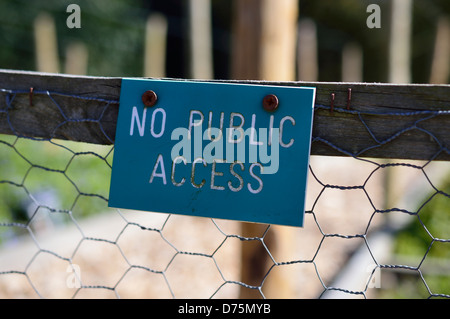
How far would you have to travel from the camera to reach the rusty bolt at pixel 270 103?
4.18ft

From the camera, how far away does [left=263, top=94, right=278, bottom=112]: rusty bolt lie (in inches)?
50.2

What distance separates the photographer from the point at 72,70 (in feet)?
27.9

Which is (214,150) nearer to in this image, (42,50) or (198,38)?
(198,38)

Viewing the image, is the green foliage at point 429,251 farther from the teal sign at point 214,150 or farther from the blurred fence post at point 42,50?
the blurred fence post at point 42,50

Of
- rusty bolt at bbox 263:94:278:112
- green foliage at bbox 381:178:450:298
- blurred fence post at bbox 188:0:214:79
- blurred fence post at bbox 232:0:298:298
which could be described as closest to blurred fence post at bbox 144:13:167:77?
blurred fence post at bbox 188:0:214:79

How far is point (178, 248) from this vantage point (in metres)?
4.43

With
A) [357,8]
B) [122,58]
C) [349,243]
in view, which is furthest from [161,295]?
[357,8]

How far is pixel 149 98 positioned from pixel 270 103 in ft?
1.14

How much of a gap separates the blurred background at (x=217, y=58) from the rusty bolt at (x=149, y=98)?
1.11 feet

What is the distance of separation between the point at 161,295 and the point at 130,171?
231cm

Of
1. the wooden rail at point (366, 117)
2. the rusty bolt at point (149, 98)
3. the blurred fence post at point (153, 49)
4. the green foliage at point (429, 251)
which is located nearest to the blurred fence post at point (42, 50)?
the blurred fence post at point (153, 49)

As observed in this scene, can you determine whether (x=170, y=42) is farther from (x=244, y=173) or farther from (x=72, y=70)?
(x=244, y=173)

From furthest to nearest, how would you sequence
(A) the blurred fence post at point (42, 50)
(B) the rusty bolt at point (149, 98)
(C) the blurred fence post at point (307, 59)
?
1. (C) the blurred fence post at point (307, 59)
2. (A) the blurred fence post at point (42, 50)
3. (B) the rusty bolt at point (149, 98)

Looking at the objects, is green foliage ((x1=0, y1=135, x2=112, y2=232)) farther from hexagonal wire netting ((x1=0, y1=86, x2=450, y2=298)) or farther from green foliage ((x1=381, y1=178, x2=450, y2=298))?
green foliage ((x1=381, y1=178, x2=450, y2=298))
